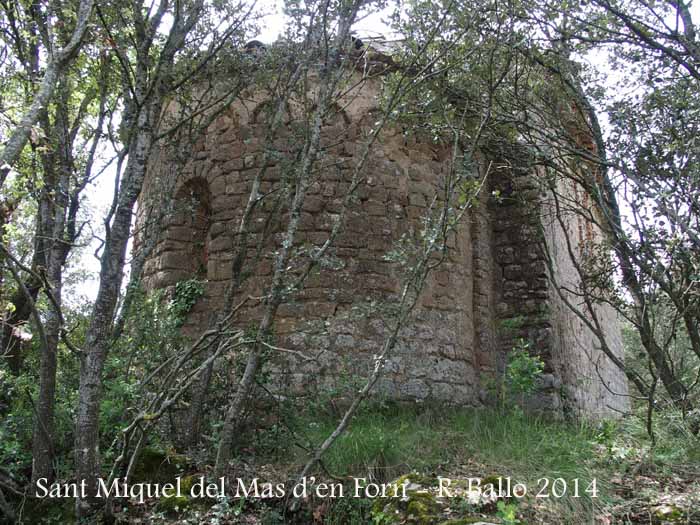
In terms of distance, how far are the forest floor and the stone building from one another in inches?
36.8

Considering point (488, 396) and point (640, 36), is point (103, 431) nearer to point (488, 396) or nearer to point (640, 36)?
point (488, 396)

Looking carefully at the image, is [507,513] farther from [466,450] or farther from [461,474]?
[466,450]

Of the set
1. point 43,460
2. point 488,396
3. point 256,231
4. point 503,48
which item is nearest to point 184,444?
point 43,460

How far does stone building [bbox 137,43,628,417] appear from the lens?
18.6ft

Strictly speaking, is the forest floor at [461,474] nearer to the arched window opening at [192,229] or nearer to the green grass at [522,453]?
the green grass at [522,453]

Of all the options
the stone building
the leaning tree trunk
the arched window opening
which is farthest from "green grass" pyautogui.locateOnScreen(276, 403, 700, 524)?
the arched window opening

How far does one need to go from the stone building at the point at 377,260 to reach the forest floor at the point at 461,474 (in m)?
0.93

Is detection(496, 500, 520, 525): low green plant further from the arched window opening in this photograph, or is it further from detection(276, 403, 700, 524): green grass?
the arched window opening

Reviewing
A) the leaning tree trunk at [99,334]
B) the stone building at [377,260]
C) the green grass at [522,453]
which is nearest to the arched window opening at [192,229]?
the stone building at [377,260]

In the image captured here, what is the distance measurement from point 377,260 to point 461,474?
7.97 ft

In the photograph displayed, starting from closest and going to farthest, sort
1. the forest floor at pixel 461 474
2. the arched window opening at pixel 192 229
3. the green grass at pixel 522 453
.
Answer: the forest floor at pixel 461 474 < the green grass at pixel 522 453 < the arched window opening at pixel 192 229

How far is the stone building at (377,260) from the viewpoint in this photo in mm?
5664

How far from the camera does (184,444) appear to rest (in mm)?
4496

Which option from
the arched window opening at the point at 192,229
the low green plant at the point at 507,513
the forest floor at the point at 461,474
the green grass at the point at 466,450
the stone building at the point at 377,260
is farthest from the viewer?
the arched window opening at the point at 192,229
